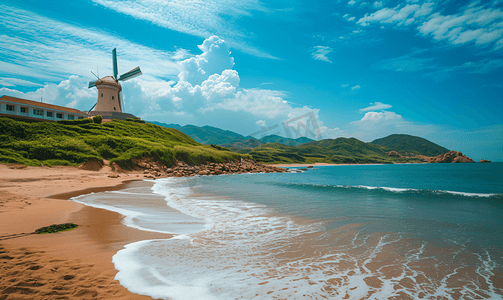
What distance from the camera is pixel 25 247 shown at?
6004 mm

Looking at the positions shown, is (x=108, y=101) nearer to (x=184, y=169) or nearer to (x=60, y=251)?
(x=184, y=169)

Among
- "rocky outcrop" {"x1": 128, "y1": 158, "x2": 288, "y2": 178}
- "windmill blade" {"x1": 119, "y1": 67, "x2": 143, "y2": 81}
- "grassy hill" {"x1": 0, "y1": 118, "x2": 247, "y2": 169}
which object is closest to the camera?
"grassy hill" {"x1": 0, "y1": 118, "x2": 247, "y2": 169}

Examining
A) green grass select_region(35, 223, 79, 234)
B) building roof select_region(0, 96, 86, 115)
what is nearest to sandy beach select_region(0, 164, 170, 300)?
green grass select_region(35, 223, 79, 234)

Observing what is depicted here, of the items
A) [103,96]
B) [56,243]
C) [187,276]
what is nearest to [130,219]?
[56,243]

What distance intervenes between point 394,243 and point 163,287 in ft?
26.7

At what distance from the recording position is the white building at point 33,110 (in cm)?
4865

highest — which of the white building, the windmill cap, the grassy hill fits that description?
the windmill cap

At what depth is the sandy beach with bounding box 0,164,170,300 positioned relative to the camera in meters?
4.09

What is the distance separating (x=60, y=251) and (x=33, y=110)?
229 ft

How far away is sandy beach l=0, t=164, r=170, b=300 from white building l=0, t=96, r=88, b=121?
162 ft

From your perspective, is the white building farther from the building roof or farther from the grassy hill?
the grassy hill

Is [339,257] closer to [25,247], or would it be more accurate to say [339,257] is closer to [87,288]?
[87,288]

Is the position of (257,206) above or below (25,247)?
below

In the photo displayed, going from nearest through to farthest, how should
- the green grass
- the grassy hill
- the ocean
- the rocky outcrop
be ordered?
the ocean, the green grass, the grassy hill, the rocky outcrop
